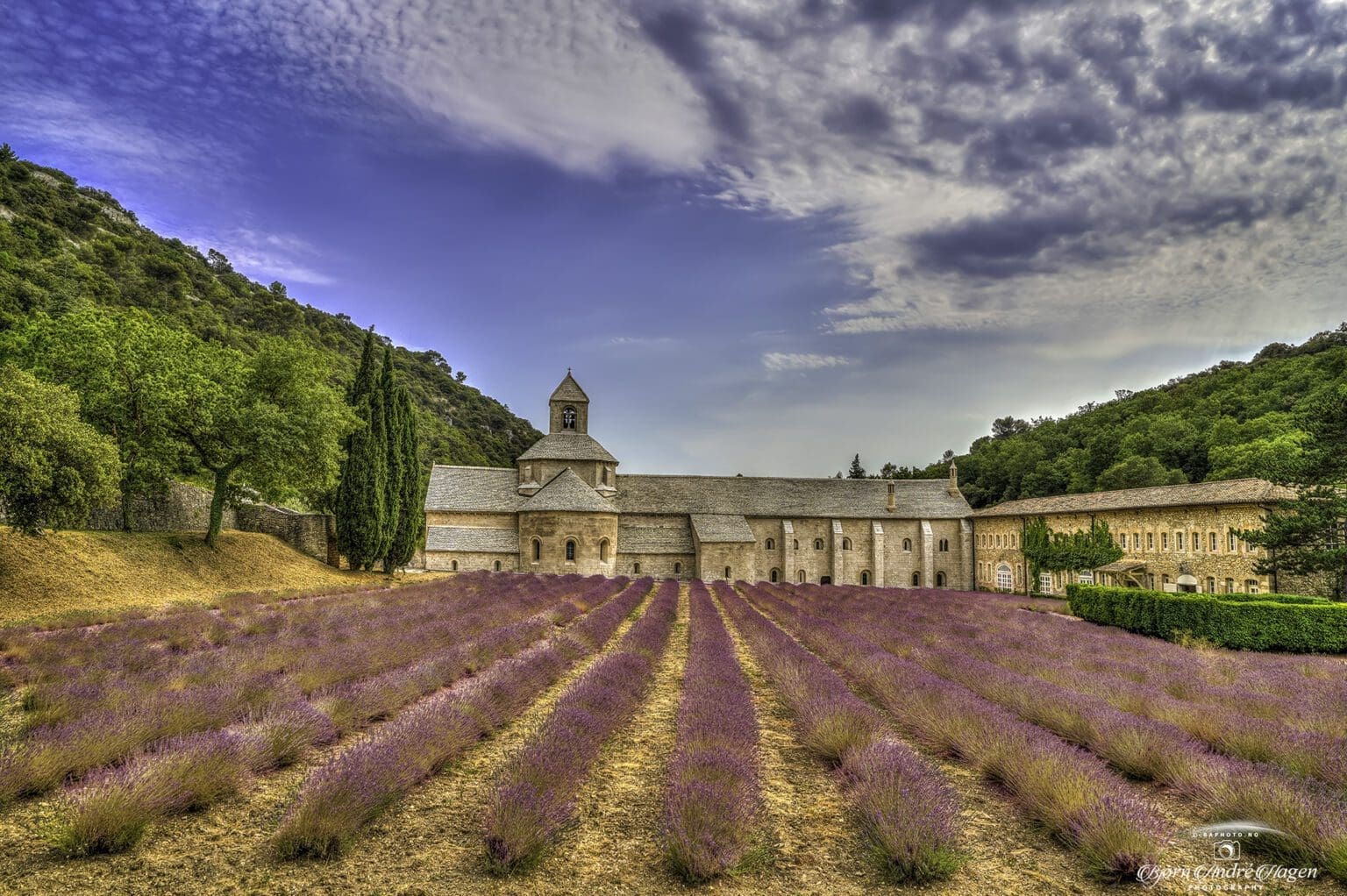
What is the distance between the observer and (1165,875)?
3.72 meters

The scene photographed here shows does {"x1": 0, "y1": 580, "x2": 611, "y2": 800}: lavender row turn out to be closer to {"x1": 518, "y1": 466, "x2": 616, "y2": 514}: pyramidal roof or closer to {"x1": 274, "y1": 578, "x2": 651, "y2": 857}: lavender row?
{"x1": 274, "y1": 578, "x2": 651, "y2": 857}: lavender row

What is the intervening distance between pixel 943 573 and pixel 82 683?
143ft

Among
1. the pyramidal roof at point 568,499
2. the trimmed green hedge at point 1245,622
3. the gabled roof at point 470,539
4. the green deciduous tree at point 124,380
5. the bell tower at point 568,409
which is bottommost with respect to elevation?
the trimmed green hedge at point 1245,622

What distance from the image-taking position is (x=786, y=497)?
43688mm

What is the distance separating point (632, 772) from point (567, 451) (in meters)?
35.9

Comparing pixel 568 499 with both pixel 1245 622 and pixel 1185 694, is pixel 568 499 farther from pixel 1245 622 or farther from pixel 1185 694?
pixel 1185 694

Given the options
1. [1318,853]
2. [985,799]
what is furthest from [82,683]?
[1318,853]

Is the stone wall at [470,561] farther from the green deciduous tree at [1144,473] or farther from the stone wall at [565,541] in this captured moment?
the green deciduous tree at [1144,473]

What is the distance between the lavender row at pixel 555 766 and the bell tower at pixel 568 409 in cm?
3569

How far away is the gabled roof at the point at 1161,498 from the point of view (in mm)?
24947

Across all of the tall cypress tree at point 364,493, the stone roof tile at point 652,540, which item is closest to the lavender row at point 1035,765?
the tall cypress tree at point 364,493

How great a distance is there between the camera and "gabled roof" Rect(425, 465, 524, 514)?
38500 mm

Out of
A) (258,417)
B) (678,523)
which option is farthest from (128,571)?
(678,523)

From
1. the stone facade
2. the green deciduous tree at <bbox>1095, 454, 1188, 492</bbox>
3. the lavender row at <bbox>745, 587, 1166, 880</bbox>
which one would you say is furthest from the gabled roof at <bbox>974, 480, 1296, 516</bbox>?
the lavender row at <bbox>745, 587, 1166, 880</bbox>
